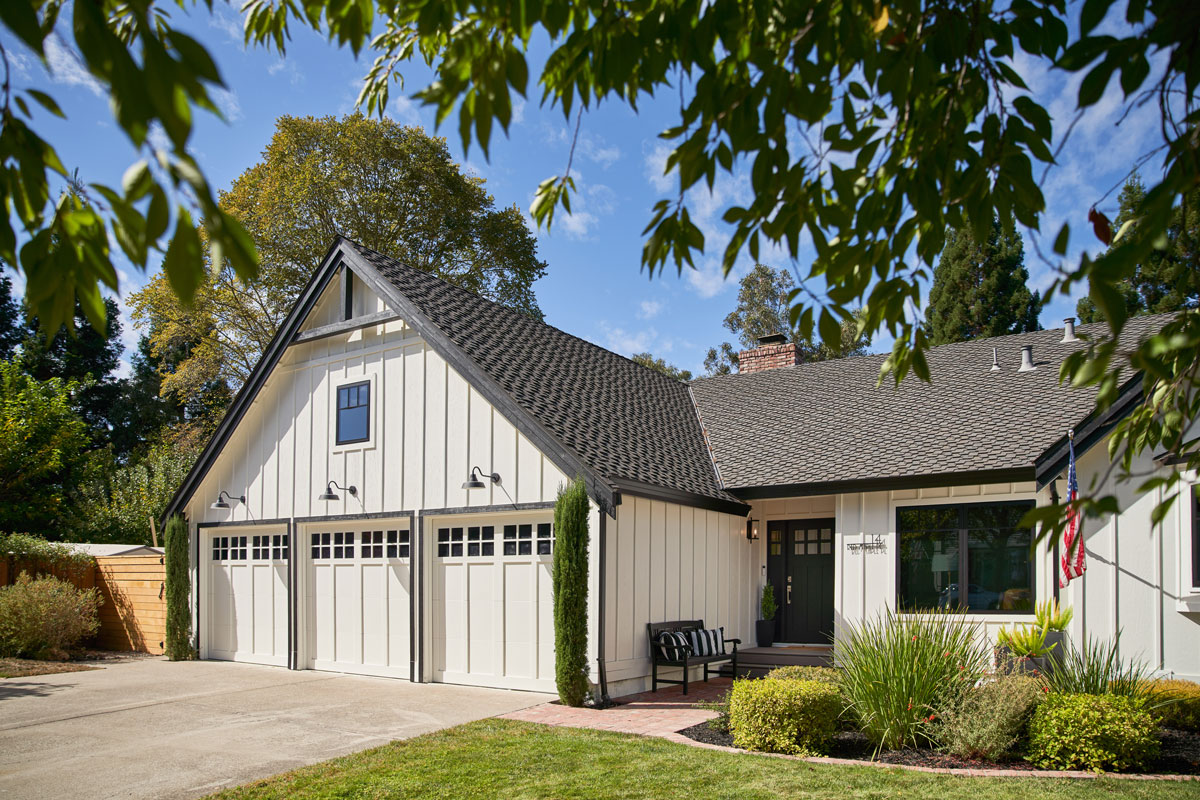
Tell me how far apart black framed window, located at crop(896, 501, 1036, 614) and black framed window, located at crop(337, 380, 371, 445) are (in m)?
8.22

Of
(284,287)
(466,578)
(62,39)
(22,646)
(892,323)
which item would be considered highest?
(284,287)

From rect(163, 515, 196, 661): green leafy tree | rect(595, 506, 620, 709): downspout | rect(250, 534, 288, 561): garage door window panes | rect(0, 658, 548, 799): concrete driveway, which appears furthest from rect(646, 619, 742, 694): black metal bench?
rect(163, 515, 196, 661): green leafy tree

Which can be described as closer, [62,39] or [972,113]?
[62,39]

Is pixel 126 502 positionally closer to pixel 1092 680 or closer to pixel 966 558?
pixel 966 558

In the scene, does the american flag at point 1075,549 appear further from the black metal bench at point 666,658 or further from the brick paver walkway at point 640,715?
the black metal bench at point 666,658

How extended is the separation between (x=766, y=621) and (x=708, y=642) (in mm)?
2618

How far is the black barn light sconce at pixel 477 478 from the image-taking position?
41.0ft

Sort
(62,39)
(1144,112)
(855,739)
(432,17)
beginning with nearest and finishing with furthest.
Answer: (62,39) < (432,17) < (1144,112) < (855,739)

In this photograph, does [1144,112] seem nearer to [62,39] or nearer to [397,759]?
[62,39]

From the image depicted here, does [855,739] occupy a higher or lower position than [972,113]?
lower

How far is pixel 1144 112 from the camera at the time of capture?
423 centimetres

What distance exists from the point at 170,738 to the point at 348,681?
13.7 ft

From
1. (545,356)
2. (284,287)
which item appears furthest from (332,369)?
(284,287)

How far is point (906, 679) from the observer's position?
8430 millimetres
